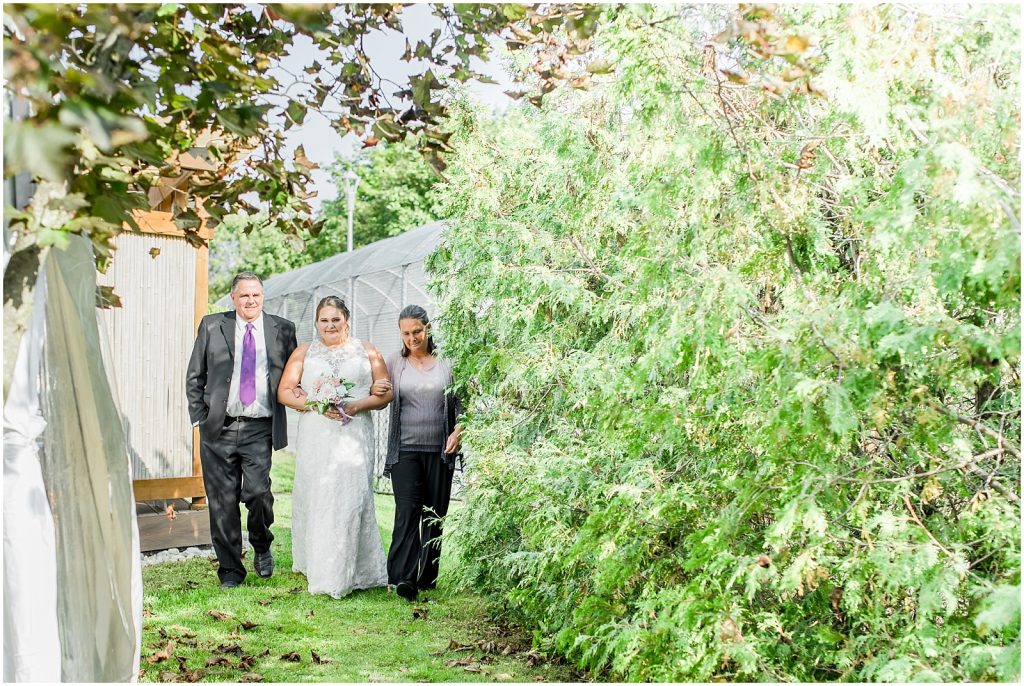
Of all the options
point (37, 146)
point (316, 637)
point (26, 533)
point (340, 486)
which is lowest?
point (316, 637)

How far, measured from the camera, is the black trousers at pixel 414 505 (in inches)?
247

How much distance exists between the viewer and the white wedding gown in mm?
6406

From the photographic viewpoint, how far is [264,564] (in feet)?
22.3

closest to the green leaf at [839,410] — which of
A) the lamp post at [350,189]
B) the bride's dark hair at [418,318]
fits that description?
the bride's dark hair at [418,318]

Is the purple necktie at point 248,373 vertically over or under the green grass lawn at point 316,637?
over

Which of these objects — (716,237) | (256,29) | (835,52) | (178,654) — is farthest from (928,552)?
(178,654)

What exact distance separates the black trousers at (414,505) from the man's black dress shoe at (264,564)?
1.04 meters

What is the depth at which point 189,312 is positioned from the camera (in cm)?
795

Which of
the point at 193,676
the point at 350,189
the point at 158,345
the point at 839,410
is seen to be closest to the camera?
the point at 839,410

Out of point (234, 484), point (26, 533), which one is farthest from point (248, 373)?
point (26, 533)

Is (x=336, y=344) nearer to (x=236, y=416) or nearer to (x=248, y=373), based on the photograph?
(x=248, y=373)

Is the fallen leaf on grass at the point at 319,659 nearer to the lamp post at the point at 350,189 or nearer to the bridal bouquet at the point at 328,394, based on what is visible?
the bridal bouquet at the point at 328,394

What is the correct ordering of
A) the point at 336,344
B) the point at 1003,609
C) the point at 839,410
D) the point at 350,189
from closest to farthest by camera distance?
the point at 1003,609 < the point at 839,410 < the point at 336,344 < the point at 350,189

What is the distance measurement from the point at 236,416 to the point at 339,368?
81 cm
